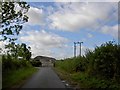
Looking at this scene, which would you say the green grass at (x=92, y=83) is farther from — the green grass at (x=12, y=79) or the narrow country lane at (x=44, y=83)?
the green grass at (x=12, y=79)

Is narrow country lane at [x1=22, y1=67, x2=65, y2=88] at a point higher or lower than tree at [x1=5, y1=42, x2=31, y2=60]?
lower

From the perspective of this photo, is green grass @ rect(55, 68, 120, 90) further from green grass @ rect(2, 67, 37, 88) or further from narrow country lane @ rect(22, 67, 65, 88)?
green grass @ rect(2, 67, 37, 88)

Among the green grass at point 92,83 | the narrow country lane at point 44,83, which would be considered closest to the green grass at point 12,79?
the narrow country lane at point 44,83

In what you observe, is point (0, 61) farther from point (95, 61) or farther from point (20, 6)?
point (95, 61)

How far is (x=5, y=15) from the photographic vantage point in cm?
2184

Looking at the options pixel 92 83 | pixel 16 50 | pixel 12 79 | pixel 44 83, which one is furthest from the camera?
pixel 16 50

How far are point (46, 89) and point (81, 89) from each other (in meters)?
2.28

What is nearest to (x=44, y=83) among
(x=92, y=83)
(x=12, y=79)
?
(x=12, y=79)

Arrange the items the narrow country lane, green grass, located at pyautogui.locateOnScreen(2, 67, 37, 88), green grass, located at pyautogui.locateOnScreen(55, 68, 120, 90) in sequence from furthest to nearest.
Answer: green grass, located at pyautogui.locateOnScreen(2, 67, 37, 88) < the narrow country lane < green grass, located at pyautogui.locateOnScreen(55, 68, 120, 90)

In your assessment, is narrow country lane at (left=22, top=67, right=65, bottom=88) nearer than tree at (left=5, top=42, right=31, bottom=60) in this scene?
Yes

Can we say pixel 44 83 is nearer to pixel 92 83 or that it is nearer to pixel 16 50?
pixel 92 83

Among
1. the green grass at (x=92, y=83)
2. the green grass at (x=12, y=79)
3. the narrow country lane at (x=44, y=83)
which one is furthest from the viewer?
the green grass at (x=12, y=79)

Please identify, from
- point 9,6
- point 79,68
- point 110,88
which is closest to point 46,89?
point 110,88

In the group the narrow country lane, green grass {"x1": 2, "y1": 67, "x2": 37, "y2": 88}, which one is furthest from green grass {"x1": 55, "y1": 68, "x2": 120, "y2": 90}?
green grass {"x1": 2, "y1": 67, "x2": 37, "y2": 88}
